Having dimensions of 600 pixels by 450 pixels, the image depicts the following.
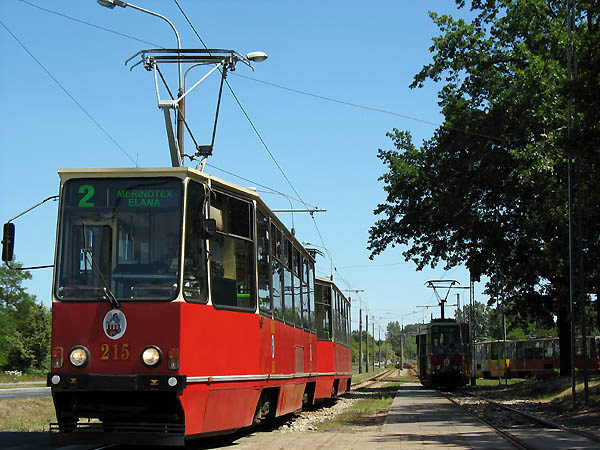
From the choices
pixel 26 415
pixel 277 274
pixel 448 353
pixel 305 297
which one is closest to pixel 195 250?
pixel 277 274

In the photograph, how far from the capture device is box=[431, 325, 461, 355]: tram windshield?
39875 mm

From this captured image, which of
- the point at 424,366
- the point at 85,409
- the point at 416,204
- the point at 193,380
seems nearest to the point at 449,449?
the point at 193,380

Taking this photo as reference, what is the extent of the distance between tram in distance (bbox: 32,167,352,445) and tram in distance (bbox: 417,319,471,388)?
29.3m

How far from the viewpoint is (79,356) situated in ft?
32.4

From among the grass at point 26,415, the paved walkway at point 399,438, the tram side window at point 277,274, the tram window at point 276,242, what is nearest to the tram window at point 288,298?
the tram side window at point 277,274

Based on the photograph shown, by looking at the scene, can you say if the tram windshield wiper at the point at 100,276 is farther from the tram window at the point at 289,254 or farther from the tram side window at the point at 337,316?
the tram side window at the point at 337,316

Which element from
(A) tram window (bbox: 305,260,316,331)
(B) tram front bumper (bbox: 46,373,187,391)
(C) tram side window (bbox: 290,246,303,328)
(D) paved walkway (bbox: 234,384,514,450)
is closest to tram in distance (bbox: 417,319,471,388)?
(A) tram window (bbox: 305,260,316,331)

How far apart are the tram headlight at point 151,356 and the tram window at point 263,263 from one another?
97.5 inches

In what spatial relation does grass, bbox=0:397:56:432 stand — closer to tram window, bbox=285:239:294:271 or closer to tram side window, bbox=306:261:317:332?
tram window, bbox=285:239:294:271

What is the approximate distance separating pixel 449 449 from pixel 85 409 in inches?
198

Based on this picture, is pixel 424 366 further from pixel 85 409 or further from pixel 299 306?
pixel 85 409

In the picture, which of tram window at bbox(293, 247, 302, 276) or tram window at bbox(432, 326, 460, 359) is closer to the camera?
tram window at bbox(293, 247, 302, 276)

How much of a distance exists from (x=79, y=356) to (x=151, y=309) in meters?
1.01

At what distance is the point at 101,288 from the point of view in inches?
398
